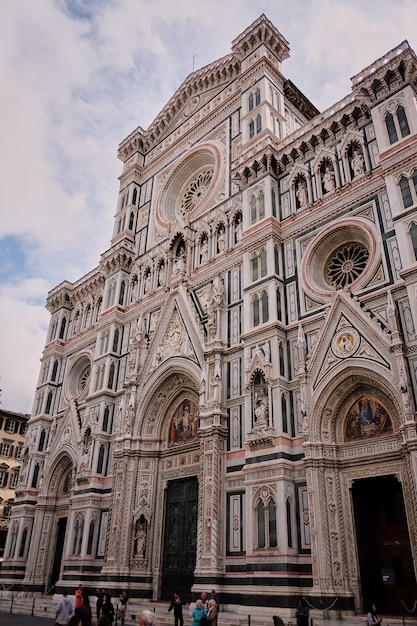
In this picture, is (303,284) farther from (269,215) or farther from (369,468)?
(369,468)

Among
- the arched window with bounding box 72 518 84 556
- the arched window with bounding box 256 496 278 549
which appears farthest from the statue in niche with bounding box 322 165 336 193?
the arched window with bounding box 72 518 84 556

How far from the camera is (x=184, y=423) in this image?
24.0 meters

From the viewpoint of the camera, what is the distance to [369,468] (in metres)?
16.4

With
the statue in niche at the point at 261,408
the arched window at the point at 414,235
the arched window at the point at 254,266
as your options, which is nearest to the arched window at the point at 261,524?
the statue in niche at the point at 261,408

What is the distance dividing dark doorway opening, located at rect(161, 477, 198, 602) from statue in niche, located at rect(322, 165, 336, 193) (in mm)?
13145

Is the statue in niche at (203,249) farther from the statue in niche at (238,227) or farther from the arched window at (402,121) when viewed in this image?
the arched window at (402,121)

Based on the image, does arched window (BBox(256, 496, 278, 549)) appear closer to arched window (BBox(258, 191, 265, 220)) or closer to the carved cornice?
arched window (BBox(258, 191, 265, 220))

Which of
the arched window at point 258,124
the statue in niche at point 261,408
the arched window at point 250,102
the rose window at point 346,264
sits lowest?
the statue in niche at point 261,408

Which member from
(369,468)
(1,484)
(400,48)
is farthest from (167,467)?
(1,484)

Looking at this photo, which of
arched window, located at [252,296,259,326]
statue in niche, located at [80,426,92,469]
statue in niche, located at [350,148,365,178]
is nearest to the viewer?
statue in niche, located at [350,148,365,178]

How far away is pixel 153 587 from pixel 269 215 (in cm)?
1615

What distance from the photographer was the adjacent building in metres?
46.8

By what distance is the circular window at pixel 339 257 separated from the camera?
19047 mm

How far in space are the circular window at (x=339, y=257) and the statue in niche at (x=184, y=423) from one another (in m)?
7.90
